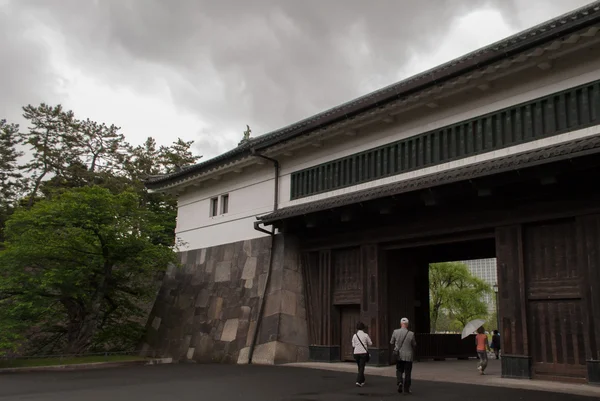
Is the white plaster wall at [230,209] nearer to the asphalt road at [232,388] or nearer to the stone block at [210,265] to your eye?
the stone block at [210,265]

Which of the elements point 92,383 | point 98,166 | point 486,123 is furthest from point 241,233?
point 98,166

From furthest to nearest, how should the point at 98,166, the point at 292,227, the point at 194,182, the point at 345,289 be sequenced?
the point at 98,166 < the point at 194,182 < the point at 292,227 < the point at 345,289

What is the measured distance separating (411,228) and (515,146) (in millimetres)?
3536

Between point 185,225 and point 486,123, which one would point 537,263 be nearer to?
point 486,123

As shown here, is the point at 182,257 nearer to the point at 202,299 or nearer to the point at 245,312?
the point at 202,299

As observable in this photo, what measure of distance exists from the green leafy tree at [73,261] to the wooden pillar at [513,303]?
38.8 feet

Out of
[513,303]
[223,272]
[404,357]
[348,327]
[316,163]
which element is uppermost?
[316,163]

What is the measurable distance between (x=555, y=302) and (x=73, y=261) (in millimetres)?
14786

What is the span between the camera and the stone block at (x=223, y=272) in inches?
719

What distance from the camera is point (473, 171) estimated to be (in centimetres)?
1034

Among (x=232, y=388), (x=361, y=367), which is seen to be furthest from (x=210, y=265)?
(x=361, y=367)

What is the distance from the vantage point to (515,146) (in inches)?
431

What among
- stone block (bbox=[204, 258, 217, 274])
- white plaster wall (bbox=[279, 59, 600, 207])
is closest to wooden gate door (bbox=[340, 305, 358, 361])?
white plaster wall (bbox=[279, 59, 600, 207])

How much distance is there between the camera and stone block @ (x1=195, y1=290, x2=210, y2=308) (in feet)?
61.5
